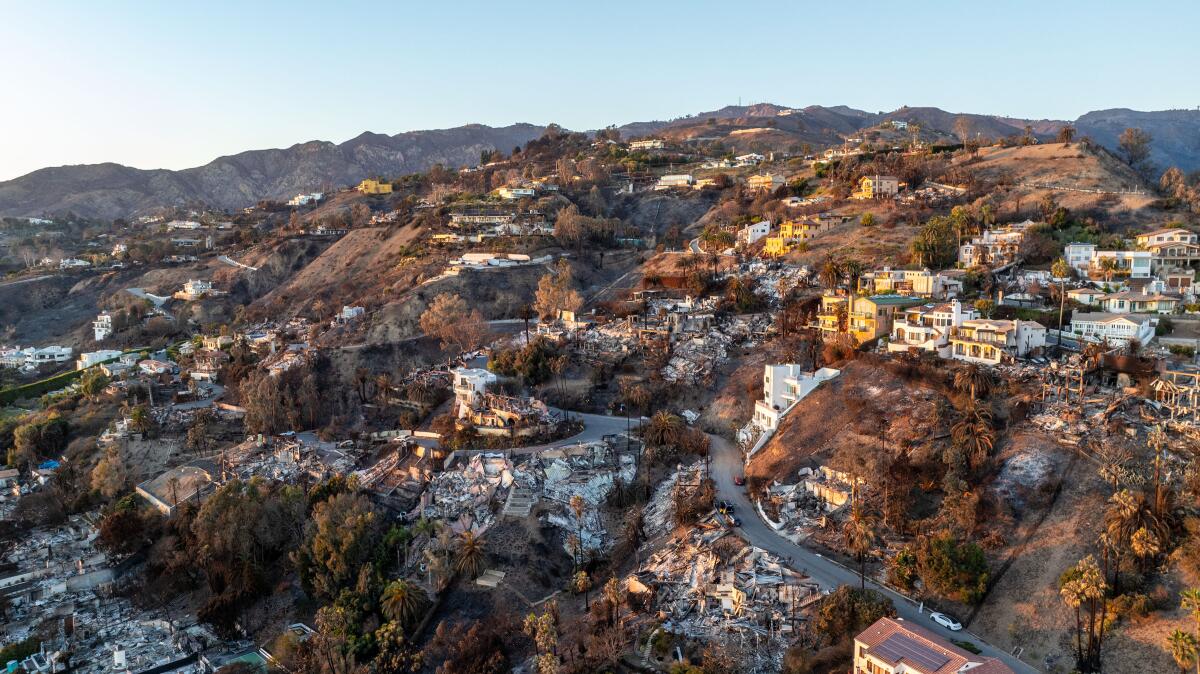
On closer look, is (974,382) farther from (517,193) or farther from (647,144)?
(647,144)

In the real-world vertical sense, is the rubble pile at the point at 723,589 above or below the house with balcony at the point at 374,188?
below

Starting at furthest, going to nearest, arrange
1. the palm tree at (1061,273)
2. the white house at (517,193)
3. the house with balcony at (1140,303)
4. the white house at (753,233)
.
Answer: the white house at (517,193)
the white house at (753,233)
the palm tree at (1061,273)
the house with balcony at (1140,303)

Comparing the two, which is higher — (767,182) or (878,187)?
(767,182)

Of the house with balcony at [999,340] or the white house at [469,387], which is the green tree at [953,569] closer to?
the house with balcony at [999,340]

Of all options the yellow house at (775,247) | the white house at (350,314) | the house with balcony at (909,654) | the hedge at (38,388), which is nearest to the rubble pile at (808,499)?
the house with balcony at (909,654)

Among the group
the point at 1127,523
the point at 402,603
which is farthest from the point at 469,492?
the point at 1127,523

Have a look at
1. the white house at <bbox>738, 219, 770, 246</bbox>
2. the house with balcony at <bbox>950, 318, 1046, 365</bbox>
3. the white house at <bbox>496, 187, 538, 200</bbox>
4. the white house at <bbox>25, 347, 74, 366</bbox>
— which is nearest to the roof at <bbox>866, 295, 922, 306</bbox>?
the house with balcony at <bbox>950, 318, 1046, 365</bbox>

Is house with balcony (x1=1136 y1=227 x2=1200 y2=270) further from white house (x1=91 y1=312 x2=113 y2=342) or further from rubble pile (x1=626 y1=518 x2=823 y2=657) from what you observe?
white house (x1=91 y1=312 x2=113 y2=342)
